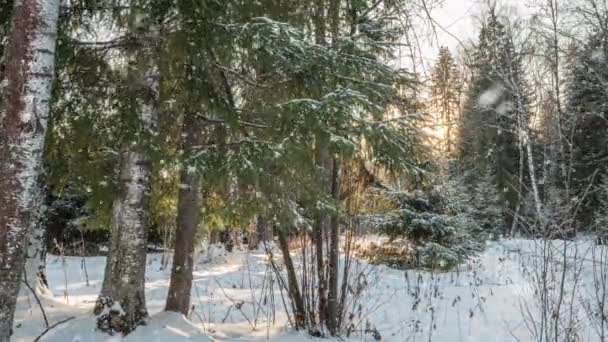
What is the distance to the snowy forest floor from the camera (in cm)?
306

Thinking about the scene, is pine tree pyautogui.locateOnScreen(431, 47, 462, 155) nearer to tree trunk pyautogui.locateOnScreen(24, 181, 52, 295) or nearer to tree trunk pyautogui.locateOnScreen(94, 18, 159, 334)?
tree trunk pyautogui.locateOnScreen(94, 18, 159, 334)

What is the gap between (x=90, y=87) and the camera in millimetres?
3199

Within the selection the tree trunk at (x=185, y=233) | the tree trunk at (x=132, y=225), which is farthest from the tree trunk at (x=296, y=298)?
the tree trunk at (x=132, y=225)

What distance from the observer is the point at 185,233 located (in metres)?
3.91

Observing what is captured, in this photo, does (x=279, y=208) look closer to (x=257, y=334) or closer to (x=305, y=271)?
(x=305, y=271)

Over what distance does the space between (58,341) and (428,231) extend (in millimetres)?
6468

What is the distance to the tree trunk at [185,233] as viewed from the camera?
3746 mm

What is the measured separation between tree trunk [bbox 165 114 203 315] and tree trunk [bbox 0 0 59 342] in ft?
4.79

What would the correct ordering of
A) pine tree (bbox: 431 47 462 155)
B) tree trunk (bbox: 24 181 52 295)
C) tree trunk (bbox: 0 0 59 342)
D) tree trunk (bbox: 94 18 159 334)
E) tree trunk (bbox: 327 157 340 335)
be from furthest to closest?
tree trunk (bbox: 327 157 340 335) → tree trunk (bbox: 24 181 52 295) → pine tree (bbox: 431 47 462 155) → tree trunk (bbox: 94 18 159 334) → tree trunk (bbox: 0 0 59 342)

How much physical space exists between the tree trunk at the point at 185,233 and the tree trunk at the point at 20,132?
4.79ft

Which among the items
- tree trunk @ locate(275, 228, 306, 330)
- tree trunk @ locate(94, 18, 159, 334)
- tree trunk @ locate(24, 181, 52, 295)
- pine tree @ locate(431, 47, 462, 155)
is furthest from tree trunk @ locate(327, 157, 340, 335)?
tree trunk @ locate(24, 181, 52, 295)

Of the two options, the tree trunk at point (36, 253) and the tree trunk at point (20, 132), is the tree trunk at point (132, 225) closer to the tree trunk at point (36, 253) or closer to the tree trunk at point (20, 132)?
the tree trunk at point (20, 132)

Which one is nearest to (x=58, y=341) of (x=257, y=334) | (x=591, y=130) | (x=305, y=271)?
(x=257, y=334)

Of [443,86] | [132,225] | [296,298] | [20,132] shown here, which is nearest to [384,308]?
[296,298]
